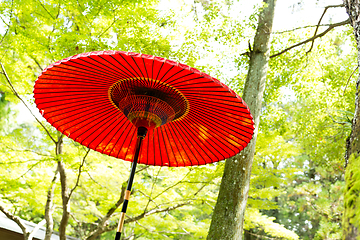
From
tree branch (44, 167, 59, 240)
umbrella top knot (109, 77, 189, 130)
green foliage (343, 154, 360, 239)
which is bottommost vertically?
tree branch (44, 167, 59, 240)

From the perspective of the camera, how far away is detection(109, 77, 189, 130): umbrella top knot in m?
1.45

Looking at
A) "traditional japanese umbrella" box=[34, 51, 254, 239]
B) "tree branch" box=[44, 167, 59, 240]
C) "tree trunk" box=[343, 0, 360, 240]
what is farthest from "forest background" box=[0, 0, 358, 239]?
"tree trunk" box=[343, 0, 360, 240]

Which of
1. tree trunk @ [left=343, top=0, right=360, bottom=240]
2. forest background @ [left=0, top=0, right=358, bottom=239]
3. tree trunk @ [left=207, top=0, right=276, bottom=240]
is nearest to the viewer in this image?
tree trunk @ [left=343, top=0, right=360, bottom=240]

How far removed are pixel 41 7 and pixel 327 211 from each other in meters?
8.06

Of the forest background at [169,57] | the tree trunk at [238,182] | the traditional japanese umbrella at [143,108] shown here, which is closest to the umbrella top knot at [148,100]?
the traditional japanese umbrella at [143,108]

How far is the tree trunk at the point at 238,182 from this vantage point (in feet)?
9.21

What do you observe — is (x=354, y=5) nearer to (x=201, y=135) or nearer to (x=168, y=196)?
(x=201, y=135)

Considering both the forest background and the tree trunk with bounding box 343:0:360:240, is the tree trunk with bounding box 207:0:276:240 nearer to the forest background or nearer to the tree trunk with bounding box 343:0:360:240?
the forest background

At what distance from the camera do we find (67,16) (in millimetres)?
5316

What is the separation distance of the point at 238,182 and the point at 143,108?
193 cm

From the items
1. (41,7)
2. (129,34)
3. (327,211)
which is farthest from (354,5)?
(327,211)

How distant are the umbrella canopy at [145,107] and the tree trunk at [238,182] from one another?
4.08 feet

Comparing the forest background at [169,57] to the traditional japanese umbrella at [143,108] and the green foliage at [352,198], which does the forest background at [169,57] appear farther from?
the green foliage at [352,198]

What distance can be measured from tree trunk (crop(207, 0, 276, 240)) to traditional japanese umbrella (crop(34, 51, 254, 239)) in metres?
1.24
